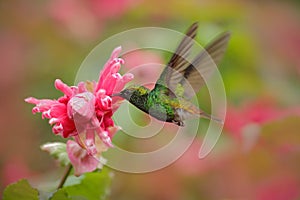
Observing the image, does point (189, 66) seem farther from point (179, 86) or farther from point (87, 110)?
point (87, 110)

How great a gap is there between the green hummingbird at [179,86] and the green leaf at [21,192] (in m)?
0.18

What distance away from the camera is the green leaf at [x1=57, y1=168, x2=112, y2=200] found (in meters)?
0.95

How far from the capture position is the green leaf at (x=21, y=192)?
2.82ft

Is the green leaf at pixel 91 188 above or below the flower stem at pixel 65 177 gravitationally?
below

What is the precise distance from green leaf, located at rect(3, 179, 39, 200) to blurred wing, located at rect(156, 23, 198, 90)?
229 mm

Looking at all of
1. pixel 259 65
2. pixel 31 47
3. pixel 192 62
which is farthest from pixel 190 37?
pixel 31 47

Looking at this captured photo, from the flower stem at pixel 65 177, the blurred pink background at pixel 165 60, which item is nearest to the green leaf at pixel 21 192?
the flower stem at pixel 65 177

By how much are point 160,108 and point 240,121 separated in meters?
0.69

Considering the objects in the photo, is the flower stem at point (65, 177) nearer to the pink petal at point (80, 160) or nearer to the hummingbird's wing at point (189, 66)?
the pink petal at point (80, 160)

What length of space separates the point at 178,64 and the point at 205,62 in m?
0.04

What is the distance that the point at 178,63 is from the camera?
841 millimetres

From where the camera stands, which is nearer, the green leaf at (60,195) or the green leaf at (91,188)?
Result: the green leaf at (60,195)

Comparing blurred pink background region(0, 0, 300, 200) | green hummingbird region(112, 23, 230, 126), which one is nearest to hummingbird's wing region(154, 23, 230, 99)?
green hummingbird region(112, 23, 230, 126)

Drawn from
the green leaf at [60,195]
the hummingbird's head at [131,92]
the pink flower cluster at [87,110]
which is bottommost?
the green leaf at [60,195]
